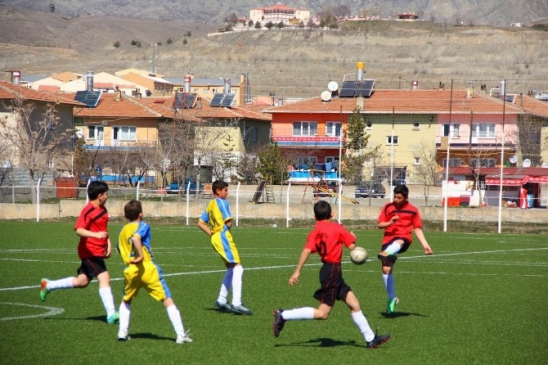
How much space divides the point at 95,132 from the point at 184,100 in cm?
715

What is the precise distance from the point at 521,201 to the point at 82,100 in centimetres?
4191

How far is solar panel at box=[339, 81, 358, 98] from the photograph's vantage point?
83062 mm

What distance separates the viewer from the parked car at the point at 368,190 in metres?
50.1

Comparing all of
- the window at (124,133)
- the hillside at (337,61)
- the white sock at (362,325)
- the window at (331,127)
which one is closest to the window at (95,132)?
the window at (124,133)

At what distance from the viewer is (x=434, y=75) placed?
16962 cm

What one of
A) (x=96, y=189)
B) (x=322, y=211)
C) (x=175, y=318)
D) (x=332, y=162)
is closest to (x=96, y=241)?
(x=96, y=189)

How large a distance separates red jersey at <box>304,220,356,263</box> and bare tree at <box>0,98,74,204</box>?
3984 centimetres

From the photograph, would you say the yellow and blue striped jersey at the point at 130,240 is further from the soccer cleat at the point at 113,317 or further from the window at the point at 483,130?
the window at the point at 483,130

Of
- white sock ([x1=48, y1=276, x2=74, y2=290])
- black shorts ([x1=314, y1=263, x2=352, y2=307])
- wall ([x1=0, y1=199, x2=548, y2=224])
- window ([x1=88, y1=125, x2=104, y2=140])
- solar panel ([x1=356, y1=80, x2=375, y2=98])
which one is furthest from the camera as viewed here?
solar panel ([x1=356, y1=80, x2=375, y2=98])

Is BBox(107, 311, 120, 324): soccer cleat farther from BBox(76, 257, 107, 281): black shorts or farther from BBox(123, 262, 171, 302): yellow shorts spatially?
BBox(123, 262, 171, 302): yellow shorts

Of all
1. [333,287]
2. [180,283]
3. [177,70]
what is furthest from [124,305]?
[177,70]

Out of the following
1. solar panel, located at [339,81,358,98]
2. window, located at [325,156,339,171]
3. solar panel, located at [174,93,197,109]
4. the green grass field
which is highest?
solar panel, located at [339,81,358,98]

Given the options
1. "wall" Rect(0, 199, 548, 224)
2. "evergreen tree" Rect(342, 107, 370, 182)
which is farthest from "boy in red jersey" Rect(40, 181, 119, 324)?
"evergreen tree" Rect(342, 107, 370, 182)

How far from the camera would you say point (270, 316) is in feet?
48.6
